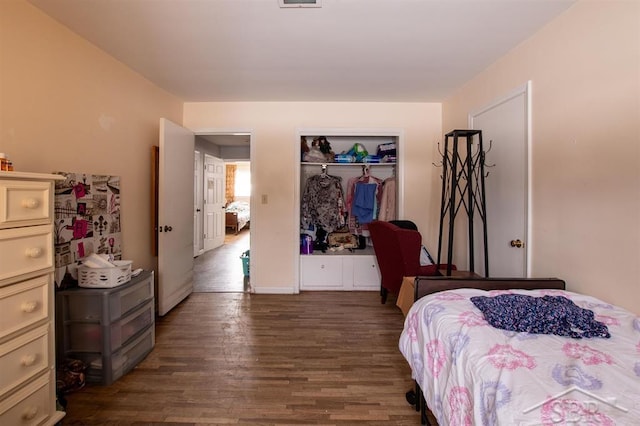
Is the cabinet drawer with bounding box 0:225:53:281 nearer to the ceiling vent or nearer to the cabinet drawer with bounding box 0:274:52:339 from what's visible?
the cabinet drawer with bounding box 0:274:52:339

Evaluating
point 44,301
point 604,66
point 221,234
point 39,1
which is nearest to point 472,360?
point 604,66

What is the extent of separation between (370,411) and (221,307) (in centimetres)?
195

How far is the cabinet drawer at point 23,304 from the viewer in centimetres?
116

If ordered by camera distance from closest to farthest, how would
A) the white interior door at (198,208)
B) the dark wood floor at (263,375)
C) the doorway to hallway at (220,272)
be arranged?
the dark wood floor at (263,375) → the doorway to hallway at (220,272) → the white interior door at (198,208)

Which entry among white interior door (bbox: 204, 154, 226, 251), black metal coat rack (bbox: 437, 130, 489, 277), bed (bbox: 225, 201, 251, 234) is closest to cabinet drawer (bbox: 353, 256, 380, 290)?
black metal coat rack (bbox: 437, 130, 489, 277)

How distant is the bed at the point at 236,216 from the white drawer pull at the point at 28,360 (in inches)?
275

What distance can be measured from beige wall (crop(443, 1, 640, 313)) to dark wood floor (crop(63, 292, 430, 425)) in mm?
1217

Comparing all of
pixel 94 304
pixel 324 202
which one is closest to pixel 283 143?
pixel 324 202

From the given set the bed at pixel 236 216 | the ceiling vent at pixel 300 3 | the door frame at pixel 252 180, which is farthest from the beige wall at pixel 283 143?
the bed at pixel 236 216

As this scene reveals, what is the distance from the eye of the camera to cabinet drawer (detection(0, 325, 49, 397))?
1.16 m

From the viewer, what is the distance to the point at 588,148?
1532 mm

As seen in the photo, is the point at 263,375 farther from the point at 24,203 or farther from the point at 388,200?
the point at 388,200

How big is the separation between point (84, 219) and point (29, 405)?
119 centimetres

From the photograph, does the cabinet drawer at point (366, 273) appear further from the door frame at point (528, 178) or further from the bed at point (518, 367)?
Answer: the bed at point (518, 367)
